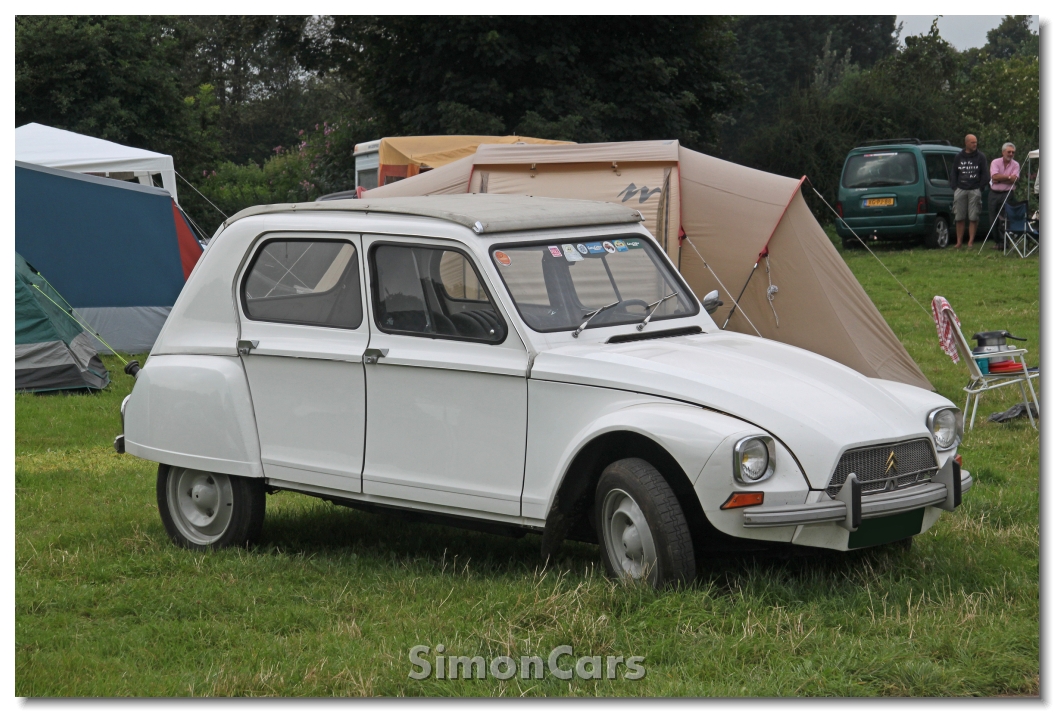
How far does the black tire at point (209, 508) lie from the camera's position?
6.51m

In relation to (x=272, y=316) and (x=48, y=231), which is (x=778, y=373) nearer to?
(x=272, y=316)

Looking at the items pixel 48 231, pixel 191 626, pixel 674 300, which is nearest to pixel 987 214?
pixel 48 231

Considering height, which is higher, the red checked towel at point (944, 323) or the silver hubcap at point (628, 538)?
the red checked towel at point (944, 323)

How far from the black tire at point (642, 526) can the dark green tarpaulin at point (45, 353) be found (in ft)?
30.3

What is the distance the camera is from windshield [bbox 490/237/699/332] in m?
5.77

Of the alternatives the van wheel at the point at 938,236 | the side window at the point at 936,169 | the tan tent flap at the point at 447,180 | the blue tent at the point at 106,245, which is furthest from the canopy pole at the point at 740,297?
the side window at the point at 936,169

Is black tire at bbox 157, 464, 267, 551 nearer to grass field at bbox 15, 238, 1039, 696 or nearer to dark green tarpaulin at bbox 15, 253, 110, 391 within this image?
grass field at bbox 15, 238, 1039, 696

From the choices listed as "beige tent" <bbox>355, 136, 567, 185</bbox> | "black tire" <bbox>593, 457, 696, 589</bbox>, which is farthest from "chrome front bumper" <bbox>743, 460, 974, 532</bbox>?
"beige tent" <bbox>355, 136, 567, 185</bbox>

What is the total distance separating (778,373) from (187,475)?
3.40 metres

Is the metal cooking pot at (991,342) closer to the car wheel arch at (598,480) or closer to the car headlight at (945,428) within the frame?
the car headlight at (945,428)

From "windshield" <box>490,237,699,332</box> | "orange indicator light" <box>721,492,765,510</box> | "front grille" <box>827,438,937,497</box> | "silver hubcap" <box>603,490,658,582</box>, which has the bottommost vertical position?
"silver hubcap" <box>603,490,658,582</box>

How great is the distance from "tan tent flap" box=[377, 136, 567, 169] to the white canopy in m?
3.39

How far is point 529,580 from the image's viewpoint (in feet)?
18.1

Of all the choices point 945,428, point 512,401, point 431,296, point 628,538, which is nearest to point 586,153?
point 431,296
